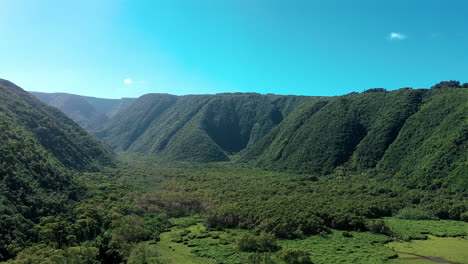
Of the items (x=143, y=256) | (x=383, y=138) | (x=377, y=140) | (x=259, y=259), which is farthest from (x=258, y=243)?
(x=383, y=138)

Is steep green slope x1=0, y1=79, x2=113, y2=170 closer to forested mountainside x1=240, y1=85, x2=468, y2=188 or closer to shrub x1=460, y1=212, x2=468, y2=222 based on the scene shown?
forested mountainside x1=240, y1=85, x2=468, y2=188

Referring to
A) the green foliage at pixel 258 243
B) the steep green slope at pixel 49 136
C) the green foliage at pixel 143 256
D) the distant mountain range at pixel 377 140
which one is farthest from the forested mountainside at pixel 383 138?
the steep green slope at pixel 49 136

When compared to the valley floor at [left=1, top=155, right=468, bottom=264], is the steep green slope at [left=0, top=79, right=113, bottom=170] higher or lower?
higher

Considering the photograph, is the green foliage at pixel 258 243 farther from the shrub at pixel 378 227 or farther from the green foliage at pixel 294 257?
the shrub at pixel 378 227

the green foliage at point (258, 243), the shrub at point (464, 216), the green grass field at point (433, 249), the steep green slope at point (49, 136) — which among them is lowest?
the green foliage at point (258, 243)

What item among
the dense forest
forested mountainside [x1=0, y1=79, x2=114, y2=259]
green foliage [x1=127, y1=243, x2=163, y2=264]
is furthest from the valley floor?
forested mountainside [x1=0, y1=79, x2=114, y2=259]
